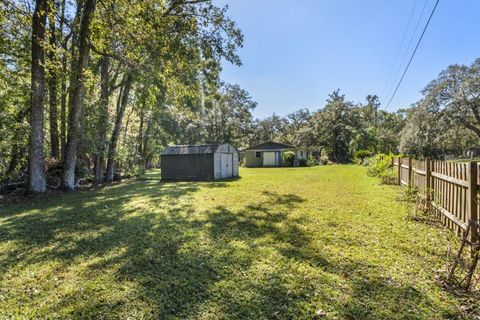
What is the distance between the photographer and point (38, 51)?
28.0 ft

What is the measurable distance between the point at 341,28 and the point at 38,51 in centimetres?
1181

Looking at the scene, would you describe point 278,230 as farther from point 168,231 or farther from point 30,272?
point 30,272

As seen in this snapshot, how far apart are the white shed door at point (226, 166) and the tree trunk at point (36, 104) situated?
9.02 metres

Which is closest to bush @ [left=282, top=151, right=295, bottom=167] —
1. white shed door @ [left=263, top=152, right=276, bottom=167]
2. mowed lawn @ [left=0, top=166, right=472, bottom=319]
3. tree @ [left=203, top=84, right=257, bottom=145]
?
white shed door @ [left=263, top=152, right=276, bottom=167]

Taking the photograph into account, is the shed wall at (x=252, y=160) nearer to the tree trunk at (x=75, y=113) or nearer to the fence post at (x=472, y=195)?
the tree trunk at (x=75, y=113)

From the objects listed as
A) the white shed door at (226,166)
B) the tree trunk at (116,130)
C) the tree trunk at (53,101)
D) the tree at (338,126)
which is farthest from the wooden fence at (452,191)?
the tree at (338,126)

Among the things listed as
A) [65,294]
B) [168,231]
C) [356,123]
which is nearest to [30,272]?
[65,294]

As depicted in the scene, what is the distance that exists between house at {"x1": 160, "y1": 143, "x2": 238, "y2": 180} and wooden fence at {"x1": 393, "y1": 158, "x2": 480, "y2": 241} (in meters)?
10.4

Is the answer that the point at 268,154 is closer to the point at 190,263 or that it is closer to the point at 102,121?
the point at 102,121

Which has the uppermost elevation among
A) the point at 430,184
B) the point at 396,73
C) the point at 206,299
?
the point at 396,73

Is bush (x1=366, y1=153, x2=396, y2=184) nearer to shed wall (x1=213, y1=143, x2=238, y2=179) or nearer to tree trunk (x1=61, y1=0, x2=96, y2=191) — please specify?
shed wall (x1=213, y1=143, x2=238, y2=179)

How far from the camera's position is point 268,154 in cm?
2928

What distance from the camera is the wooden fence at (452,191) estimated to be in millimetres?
3498

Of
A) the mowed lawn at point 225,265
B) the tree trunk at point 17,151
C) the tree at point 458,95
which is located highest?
the tree at point 458,95
